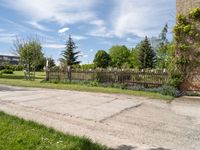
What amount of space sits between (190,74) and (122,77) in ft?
16.3

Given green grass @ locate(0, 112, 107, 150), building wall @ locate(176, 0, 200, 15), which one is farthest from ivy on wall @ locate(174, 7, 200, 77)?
green grass @ locate(0, 112, 107, 150)

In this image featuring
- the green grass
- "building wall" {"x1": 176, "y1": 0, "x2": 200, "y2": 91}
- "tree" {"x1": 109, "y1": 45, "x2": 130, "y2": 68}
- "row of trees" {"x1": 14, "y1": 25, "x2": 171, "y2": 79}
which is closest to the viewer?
the green grass

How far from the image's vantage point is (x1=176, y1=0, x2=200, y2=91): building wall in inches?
576

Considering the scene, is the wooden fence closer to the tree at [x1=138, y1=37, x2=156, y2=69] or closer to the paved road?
the paved road

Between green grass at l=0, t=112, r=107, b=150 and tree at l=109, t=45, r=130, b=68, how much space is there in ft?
238

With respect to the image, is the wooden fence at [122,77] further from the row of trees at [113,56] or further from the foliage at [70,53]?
the foliage at [70,53]

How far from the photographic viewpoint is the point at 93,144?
16.3 ft

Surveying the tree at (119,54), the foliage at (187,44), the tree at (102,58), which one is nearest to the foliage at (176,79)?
the foliage at (187,44)

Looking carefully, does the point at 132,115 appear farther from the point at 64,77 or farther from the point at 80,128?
the point at 64,77

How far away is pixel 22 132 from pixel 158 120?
4.16 metres

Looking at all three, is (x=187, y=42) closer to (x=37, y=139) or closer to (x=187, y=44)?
(x=187, y=44)

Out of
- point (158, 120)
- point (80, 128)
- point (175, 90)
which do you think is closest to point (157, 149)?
point (80, 128)

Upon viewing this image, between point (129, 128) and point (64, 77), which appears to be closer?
point (129, 128)

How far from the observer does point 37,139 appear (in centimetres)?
517
